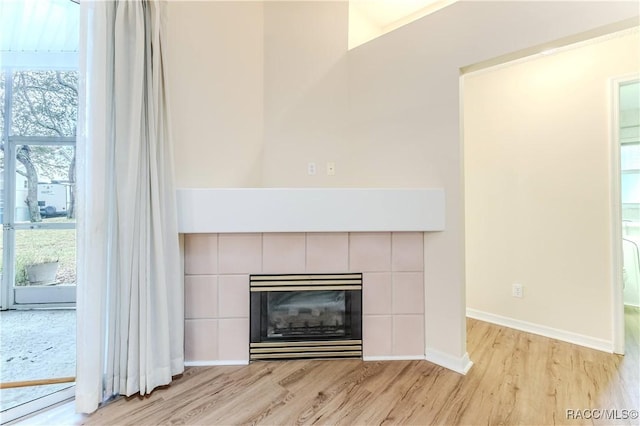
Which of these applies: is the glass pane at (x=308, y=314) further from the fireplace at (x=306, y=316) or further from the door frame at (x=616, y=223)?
the door frame at (x=616, y=223)

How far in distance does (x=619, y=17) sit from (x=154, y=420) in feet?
9.91

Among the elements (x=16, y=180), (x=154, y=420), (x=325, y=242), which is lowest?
(x=154, y=420)

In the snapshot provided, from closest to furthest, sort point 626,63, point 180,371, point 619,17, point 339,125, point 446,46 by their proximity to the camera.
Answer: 1. point 619,17
2. point 180,371
3. point 446,46
4. point 626,63
5. point 339,125

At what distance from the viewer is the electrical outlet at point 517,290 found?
2508 mm

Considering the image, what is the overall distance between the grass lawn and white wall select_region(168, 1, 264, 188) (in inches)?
28.5

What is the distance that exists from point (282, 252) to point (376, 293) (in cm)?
72

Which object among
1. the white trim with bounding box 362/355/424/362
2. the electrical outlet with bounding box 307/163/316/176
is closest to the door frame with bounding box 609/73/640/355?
the white trim with bounding box 362/355/424/362

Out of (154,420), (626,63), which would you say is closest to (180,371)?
(154,420)

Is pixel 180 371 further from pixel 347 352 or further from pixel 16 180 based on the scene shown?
pixel 16 180

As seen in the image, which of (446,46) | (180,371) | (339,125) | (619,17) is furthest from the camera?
(339,125)

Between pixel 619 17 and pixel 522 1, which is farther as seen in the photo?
pixel 522 1

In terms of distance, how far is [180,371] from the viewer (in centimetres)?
175

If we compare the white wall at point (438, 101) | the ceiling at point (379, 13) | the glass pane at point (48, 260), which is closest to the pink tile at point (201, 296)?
the glass pane at point (48, 260)

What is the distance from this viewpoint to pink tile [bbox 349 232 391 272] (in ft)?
6.54
